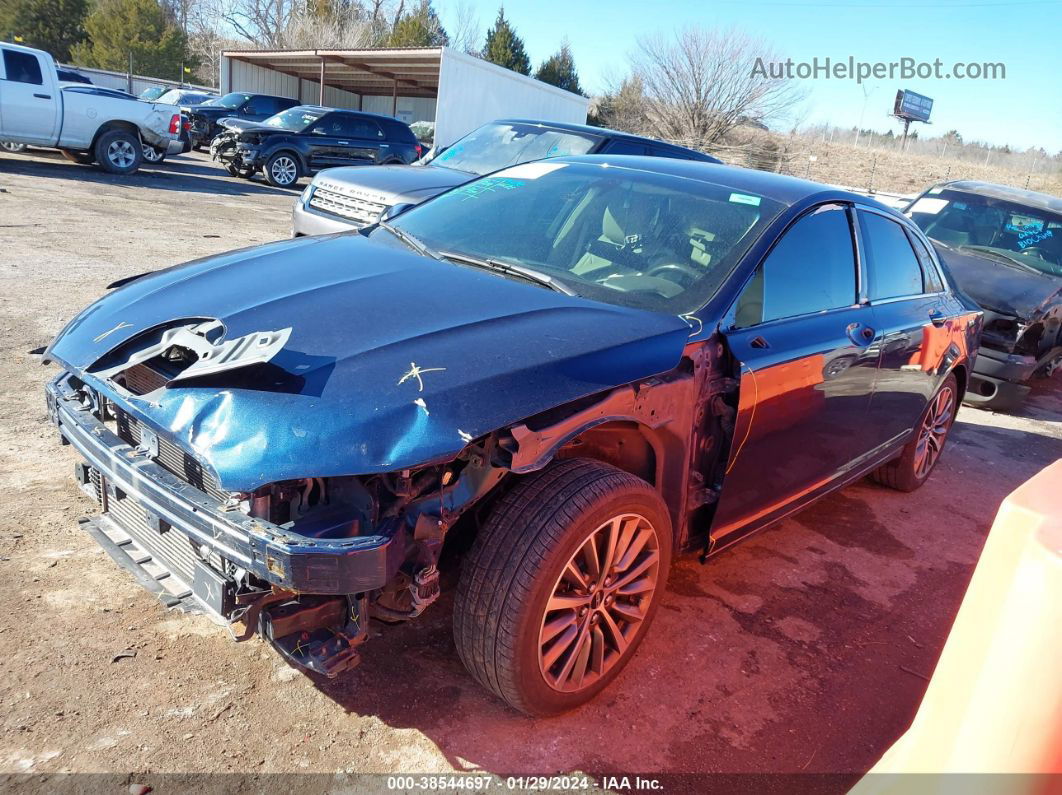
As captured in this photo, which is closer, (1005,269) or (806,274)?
(806,274)

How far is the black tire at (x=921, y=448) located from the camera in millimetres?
4660

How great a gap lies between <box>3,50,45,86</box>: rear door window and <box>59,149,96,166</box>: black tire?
66.3 inches

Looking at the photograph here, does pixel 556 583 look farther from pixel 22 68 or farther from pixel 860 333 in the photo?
pixel 22 68

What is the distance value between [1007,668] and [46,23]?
4950 cm

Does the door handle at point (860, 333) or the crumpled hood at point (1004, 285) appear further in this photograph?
the crumpled hood at point (1004, 285)

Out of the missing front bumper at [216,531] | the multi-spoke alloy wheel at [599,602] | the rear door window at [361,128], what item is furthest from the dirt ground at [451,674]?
the rear door window at [361,128]

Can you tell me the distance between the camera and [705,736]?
2590 mm

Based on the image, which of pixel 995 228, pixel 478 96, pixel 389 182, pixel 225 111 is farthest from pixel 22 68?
pixel 995 228

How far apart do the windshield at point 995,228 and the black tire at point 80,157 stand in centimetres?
1397

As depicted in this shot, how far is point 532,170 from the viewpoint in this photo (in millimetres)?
3918

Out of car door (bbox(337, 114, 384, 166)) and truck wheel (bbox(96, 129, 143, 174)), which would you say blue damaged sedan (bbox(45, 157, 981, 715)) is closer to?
truck wheel (bbox(96, 129, 143, 174))

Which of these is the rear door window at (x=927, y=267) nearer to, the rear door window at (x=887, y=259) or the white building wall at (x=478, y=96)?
the rear door window at (x=887, y=259)

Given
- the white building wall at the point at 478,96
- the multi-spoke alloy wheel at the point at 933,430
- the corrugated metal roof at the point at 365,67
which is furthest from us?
the corrugated metal roof at the point at 365,67

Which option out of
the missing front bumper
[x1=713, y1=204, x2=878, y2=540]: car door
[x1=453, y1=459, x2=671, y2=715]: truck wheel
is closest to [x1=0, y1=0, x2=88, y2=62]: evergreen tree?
the missing front bumper
